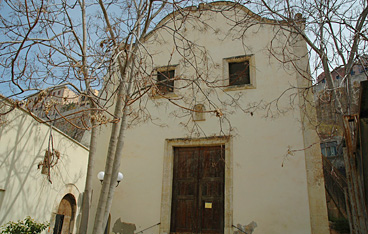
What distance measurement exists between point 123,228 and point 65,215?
1.56 m

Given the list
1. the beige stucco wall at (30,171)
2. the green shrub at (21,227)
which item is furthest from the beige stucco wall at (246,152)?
the green shrub at (21,227)

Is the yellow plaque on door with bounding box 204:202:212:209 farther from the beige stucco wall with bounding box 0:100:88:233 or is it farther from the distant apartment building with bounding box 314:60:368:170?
the beige stucco wall with bounding box 0:100:88:233

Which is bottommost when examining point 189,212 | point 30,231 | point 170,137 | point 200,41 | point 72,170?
point 30,231

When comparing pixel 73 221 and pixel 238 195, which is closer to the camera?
pixel 238 195

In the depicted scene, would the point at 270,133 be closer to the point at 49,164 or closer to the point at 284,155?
the point at 284,155

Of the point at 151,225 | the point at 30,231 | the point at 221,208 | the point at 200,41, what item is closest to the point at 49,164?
the point at 30,231

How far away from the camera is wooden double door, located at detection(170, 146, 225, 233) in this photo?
7535 millimetres

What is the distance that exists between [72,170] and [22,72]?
398 centimetres

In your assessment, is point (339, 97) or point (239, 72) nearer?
point (339, 97)

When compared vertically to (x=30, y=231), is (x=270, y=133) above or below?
above

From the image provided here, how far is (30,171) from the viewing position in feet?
23.6

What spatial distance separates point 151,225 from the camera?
775 centimetres

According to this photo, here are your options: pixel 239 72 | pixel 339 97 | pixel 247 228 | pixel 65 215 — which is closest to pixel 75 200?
pixel 65 215

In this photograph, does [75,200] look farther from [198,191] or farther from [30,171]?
[198,191]
